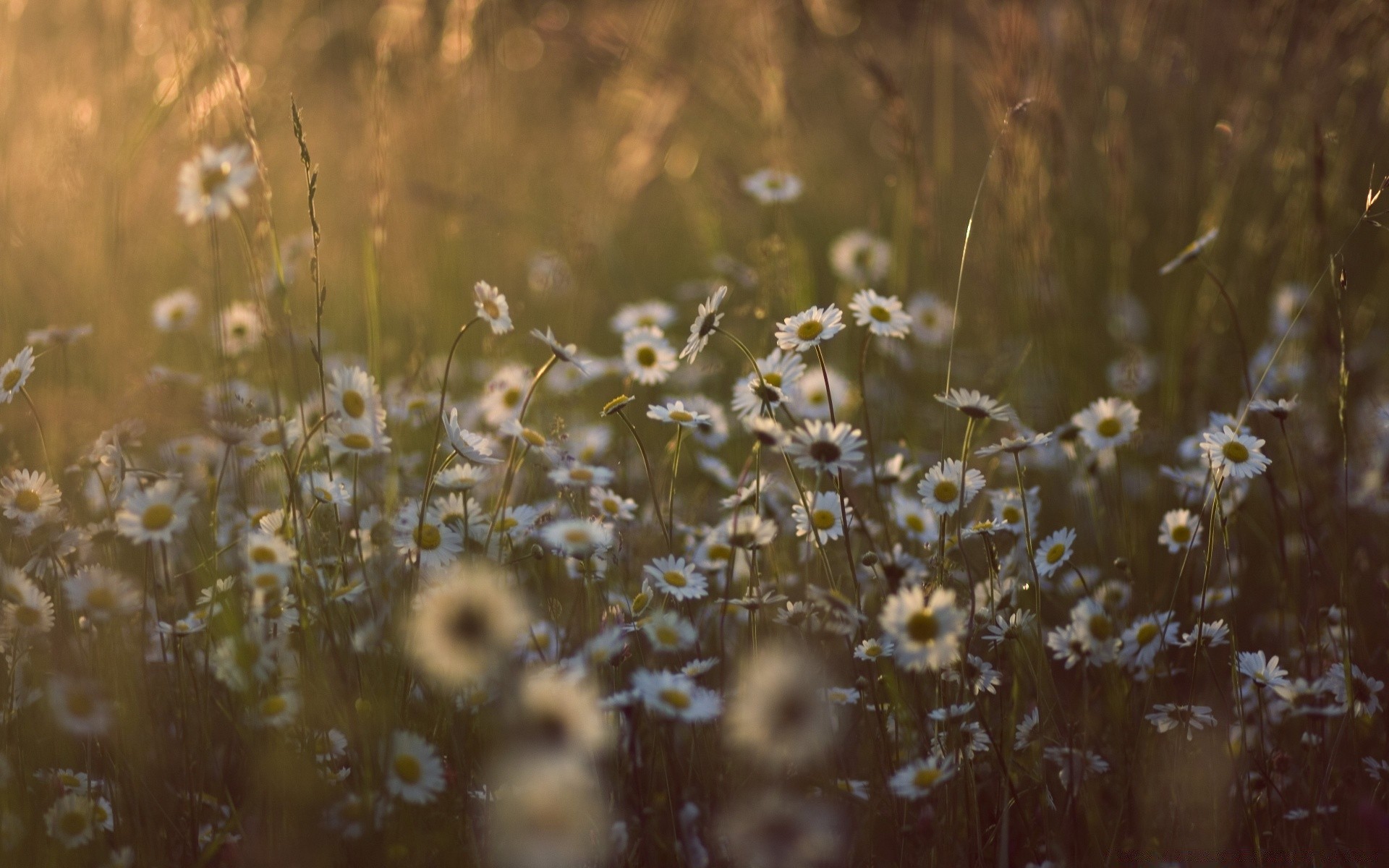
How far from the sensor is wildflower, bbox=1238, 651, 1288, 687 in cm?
119

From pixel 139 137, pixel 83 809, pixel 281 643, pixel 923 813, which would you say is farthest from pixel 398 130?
pixel 923 813

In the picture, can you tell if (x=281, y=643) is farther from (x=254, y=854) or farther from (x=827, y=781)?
(x=827, y=781)

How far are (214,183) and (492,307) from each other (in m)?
0.37

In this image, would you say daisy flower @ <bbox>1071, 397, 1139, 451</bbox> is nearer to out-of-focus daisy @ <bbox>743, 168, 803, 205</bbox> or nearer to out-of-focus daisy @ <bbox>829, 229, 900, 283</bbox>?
out-of-focus daisy @ <bbox>743, 168, 803, 205</bbox>

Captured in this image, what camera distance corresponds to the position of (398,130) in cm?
338

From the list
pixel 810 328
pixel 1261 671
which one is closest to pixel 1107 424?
pixel 1261 671

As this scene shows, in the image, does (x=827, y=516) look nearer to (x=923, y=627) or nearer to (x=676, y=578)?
(x=676, y=578)

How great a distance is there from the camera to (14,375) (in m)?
1.32

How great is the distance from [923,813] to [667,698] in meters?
0.32

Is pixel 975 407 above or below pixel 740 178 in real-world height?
below

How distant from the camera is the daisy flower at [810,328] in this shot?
121 centimetres

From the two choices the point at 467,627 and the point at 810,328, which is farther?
the point at 810,328

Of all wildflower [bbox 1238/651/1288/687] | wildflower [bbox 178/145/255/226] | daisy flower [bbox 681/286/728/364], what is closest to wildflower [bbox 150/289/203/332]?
wildflower [bbox 178/145/255/226]

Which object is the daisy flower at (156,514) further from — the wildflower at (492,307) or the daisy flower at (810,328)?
the daisy flower at (810,328)
